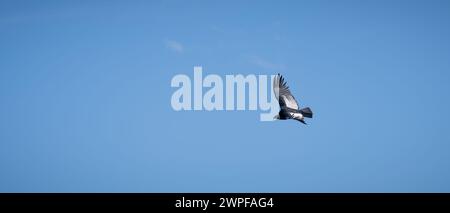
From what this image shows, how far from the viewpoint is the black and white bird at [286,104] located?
26906 millimetres

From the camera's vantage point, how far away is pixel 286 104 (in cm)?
2698

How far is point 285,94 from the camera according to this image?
1060 inches

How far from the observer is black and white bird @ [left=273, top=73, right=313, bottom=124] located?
26906mm
